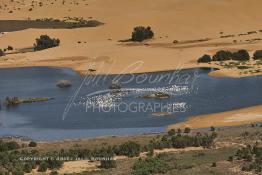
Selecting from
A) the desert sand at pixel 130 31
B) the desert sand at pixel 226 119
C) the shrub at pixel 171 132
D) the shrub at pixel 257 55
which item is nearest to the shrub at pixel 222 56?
the desert sand at pixel 130 31

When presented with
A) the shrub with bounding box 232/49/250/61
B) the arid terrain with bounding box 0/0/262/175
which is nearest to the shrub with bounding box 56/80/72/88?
the arid terrain with bounding box 0/0/262/175

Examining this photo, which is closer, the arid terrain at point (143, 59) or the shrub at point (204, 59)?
the arid terrain at point (143, 59)

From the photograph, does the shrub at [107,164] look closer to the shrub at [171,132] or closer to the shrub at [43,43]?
the shrub at [171,132]

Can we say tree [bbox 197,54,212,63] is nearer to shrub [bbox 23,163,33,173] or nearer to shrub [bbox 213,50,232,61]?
shrub [bbox 213,50,232,61]

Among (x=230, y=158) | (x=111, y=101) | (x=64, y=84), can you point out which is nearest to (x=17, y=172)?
(x=230, y=158)

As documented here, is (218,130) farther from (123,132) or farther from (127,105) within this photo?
(127,105)

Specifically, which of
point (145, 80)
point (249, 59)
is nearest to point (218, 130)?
point (145, 80)
